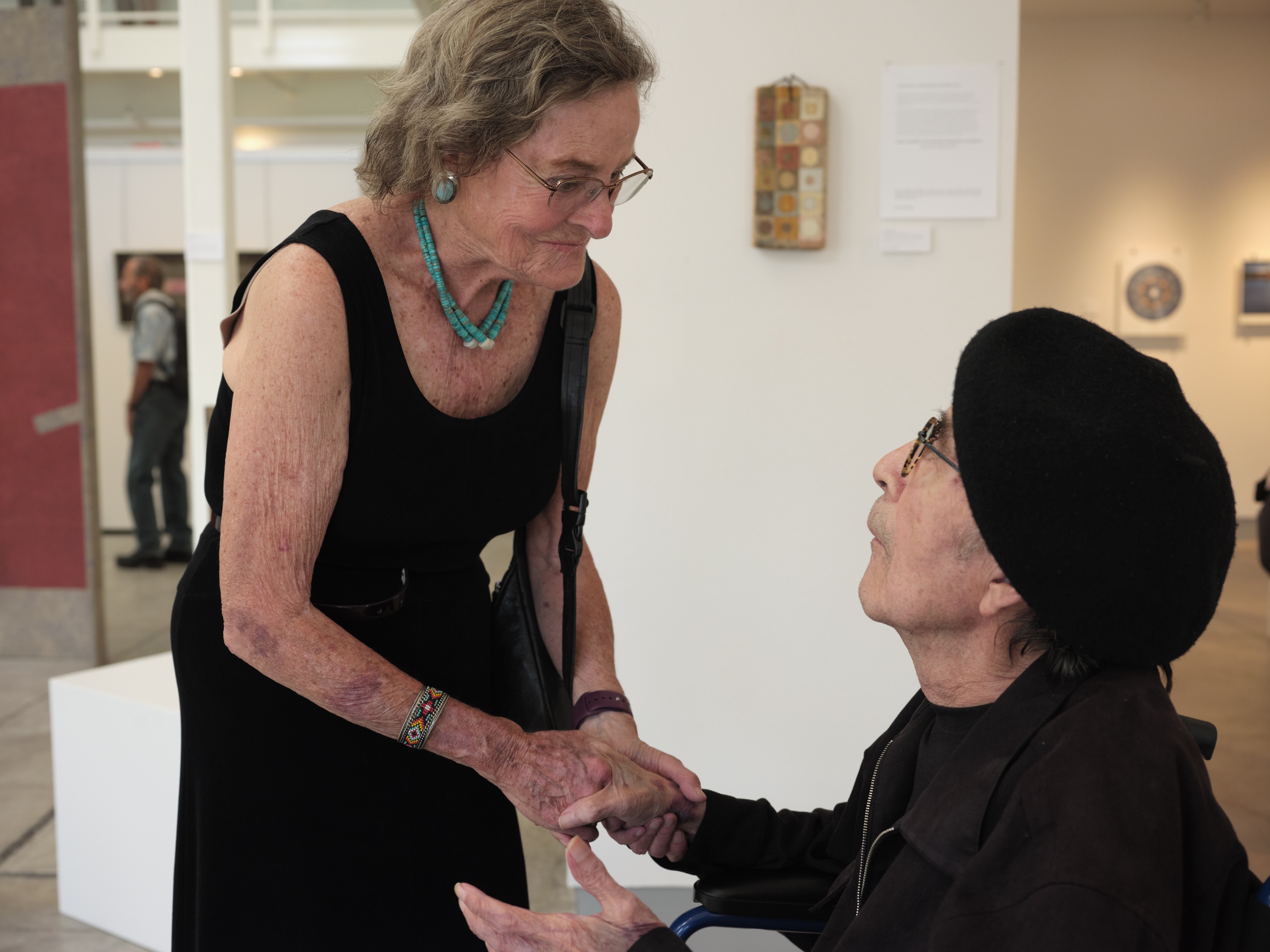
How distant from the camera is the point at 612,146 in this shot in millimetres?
1205

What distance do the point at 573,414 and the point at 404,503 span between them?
0.26 metres

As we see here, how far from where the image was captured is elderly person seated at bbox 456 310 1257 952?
883 millimetres

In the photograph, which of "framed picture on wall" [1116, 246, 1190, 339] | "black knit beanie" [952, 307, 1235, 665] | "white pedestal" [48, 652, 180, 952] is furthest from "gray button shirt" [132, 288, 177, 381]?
"framed picture on wall" [1116, 246, 1190, 339]

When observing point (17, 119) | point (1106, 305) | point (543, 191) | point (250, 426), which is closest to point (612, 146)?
point (543, 191)

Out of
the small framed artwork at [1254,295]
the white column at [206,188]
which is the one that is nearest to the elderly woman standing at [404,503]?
the white column at [206,188]

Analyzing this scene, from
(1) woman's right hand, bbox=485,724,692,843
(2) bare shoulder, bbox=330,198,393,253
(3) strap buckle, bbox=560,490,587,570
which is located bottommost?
(1) woman's right hand, bbox=485,724,692,843

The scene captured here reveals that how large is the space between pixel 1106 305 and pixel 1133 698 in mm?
8765

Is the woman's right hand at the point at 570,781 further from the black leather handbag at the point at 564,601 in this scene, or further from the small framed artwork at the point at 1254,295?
the small framed artwork at the point at 1254,295

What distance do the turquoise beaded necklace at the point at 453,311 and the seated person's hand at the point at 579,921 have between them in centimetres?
60

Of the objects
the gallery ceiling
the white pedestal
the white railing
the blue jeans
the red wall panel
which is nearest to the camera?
the white pedestal

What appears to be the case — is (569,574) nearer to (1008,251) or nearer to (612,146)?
Result: (612,146)

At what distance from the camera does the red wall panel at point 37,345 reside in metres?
4.84

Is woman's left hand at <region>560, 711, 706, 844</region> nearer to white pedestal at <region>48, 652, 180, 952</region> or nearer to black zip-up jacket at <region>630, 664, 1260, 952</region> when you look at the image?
black zip-up jacket at <region>630, 664, 1260, 952</region>

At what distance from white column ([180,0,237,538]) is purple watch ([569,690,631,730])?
79.9 inches
